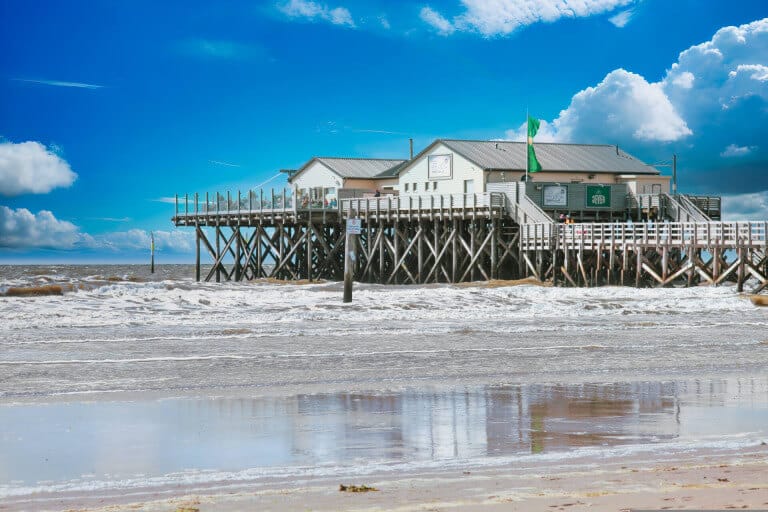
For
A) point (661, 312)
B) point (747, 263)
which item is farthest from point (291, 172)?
point (661, 312)

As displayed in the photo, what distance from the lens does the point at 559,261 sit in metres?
46.6

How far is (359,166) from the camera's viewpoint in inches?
2576

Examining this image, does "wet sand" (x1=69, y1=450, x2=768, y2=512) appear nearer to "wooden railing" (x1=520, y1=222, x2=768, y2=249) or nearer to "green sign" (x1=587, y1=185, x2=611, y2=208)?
"wooden railing" (x1=520, y1=222, x2=768, y2=249)

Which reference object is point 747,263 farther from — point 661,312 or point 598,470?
point 598,470

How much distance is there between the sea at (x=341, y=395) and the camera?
8875 millimetres

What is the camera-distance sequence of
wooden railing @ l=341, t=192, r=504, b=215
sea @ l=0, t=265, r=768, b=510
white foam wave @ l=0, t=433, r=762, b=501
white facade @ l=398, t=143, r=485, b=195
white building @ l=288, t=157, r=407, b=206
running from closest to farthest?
white foam wave @ l=0, t=433, r=762, b=501 → sea @ l=0, t=265, r=768, b=510 → wooden railing @ l=341, t=192, r=504, b=215 → white facade @ l=398, t=143, r=485, b=195 → white building @ l=288, t=157, r=407, b=206

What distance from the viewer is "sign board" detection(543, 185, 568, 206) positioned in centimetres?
5306

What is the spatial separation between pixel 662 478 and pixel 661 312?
23232 millimetres

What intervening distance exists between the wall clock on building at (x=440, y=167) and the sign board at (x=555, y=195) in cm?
557

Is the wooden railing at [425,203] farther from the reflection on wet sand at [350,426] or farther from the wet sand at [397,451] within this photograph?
the wet sand at [397,451]

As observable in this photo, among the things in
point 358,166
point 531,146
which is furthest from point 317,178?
point 531,146

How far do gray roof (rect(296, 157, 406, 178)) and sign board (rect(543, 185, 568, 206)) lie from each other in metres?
12.0

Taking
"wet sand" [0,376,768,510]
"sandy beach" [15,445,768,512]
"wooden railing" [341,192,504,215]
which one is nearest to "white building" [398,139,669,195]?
"wooden railing" [341,192,504,215]

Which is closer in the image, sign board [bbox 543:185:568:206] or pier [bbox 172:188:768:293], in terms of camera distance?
pier [bbox 172:188:768:293]
